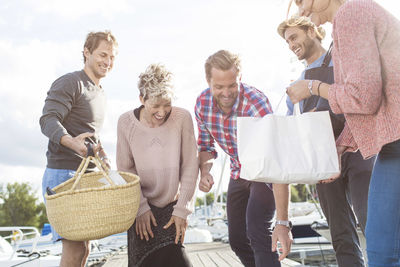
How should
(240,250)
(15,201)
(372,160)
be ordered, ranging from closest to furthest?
(372,160) → (240,250) → (15,201)

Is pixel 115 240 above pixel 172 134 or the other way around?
the other way around

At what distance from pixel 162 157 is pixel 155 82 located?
497 millimetres

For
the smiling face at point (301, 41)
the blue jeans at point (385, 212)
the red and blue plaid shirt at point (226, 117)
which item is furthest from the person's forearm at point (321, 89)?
the smiling face at point (301, 41)

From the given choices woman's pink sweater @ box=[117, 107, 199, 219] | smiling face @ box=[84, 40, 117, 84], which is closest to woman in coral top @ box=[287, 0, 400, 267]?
woman's pink sweater @ box=[117, 107, 199, 219]

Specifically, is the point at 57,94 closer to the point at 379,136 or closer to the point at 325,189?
the point at 325,189

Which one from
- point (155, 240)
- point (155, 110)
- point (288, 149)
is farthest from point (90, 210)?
point (288, 149)

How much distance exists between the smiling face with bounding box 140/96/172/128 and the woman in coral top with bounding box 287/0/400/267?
1.19 meters

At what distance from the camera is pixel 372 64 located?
1325 millimetres

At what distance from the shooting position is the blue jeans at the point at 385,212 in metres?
→ 1.30

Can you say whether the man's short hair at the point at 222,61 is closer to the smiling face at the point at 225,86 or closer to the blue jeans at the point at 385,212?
the smiling face at the point at 225,86

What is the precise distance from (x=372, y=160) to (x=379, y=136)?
2.91ft

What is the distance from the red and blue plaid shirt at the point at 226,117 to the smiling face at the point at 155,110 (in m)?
0.43

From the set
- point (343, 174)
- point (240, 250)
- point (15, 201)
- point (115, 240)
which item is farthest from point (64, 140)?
point (15, 201)

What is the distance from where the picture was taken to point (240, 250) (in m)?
2.96
